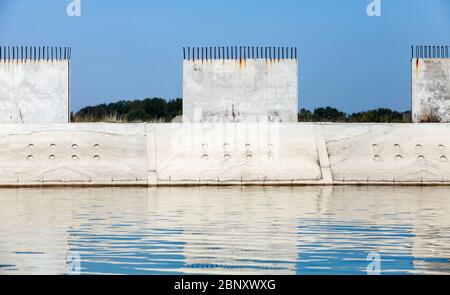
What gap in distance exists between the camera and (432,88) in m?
23.9

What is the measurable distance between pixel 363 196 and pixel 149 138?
571cm

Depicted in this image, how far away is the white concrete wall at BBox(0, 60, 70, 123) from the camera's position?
2325 centimetres

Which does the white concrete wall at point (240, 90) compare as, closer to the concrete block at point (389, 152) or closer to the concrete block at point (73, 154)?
the concrete block at point (389, 152)

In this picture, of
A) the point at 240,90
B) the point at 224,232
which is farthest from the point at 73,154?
the point at 224,232

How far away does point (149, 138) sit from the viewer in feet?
69.3

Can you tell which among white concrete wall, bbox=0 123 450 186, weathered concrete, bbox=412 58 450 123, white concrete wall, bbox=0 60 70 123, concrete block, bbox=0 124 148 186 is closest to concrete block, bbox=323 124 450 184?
white concrete wall, bbox=0 123 450 186

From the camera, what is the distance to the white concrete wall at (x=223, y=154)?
20.1m

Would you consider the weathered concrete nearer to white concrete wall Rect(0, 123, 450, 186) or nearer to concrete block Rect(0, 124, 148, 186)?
white concrete wall Rect(0, 123, 450, 186)

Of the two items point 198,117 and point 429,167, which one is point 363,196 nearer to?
point 429,167

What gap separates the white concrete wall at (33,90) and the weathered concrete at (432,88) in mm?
8261

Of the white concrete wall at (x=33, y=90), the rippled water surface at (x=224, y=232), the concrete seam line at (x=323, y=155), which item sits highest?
the white concrete wall at (x=33, y=90)

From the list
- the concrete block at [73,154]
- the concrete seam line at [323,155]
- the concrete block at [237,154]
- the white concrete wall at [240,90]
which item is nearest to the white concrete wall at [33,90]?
the concrete block at [73,154]

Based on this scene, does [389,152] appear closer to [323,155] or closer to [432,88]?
[323,155]

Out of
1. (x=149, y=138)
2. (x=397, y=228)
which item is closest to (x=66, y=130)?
(x=149, y=138)
